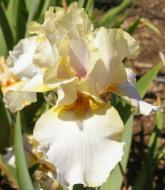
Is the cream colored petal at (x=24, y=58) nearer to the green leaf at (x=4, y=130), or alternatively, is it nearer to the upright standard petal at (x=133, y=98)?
the upright standard petal at (x=133, y=98)

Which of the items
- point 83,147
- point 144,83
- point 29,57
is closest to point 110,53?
point 83,147

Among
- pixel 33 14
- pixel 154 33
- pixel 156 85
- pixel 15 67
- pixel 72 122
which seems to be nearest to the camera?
pixel 72 122

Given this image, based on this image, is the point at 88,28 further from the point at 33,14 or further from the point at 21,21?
the point at 21,21

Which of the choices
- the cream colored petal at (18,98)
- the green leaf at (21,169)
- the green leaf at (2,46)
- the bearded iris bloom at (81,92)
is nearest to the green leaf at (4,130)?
the green leaf at (2,46)

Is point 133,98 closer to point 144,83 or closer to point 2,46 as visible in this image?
point 144,83

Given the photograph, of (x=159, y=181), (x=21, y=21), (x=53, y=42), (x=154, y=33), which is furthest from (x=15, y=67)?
(x=154, y=33)

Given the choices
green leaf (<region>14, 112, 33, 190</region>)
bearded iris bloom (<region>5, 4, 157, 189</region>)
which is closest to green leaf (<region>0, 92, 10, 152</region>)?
green leaf (<region>14, 112, 33, 190</region>)
